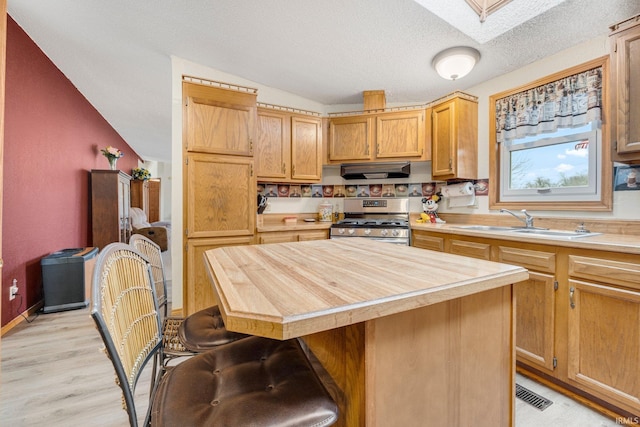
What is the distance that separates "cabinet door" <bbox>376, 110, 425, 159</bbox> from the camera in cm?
308

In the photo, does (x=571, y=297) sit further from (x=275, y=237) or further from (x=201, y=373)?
(x=275, y=237)

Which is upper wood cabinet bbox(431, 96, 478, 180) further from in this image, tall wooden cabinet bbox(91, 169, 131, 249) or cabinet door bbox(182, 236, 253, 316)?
tall wooden cabinet bbox(91, 169, 131, 249)

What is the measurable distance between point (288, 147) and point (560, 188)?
2.56 metres

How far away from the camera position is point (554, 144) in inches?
92.6

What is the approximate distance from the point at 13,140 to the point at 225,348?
3061 millimetres

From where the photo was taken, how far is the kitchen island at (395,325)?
2.11 ft

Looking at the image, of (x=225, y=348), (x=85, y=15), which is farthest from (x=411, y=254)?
(x=85, y=15)

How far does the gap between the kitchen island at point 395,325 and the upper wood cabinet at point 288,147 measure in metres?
2.09

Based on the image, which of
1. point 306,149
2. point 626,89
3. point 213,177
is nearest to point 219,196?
point 213,177

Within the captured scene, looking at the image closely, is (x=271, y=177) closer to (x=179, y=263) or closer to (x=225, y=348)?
(x=179, y=263)

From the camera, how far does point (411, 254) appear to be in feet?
4.17

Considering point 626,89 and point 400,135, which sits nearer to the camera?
point 626,89

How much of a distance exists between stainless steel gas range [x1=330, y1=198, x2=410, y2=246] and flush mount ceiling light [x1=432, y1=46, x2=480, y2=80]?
1.44 meters

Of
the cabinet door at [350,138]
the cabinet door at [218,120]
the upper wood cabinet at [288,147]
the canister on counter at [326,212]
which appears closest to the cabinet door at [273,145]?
the upper wood cabinet at [288,147]
